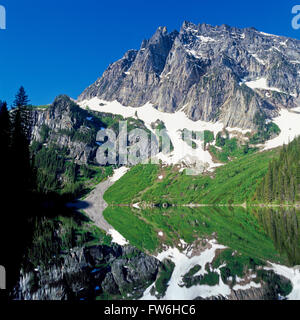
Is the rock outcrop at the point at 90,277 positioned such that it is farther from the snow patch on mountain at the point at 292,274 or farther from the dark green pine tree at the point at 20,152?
the dark green pine tree at the point at 20,152

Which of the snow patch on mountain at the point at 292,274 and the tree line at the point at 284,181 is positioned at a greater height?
the tree line at the point at 284,181

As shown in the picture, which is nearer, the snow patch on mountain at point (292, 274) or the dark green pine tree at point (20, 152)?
the snow patch on mountain at point (292, 274)

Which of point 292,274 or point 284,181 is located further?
point 284,181

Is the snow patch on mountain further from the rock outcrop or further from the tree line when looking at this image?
the tree line

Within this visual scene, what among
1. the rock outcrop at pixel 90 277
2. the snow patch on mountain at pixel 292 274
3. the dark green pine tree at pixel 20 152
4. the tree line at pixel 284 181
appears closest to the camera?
the snow patch on mountain at pixel 292 274

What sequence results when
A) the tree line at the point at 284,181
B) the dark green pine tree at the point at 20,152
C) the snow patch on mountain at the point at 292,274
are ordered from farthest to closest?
the tree line at the point at 284,181
the dark green pine tree at the point at 20,152
the snow patch on mountain at the point at 292,274

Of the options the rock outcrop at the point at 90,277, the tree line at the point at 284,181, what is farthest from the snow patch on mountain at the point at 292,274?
the tree line at the point at 284,181

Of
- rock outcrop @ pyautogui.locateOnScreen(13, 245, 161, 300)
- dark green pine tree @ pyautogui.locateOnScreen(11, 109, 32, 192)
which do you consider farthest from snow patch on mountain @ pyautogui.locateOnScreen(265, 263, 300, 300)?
dark green pine tree @ pyautogui.locateOnScreen(11, 109, 32, 192)

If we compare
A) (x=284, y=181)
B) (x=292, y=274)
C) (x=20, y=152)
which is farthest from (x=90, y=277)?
(x=284, y=181)

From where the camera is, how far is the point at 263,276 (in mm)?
21625

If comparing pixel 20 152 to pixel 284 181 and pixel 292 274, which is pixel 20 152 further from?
pixel 284 181

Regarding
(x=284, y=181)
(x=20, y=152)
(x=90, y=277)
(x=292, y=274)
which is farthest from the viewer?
(x=284, y=181)
